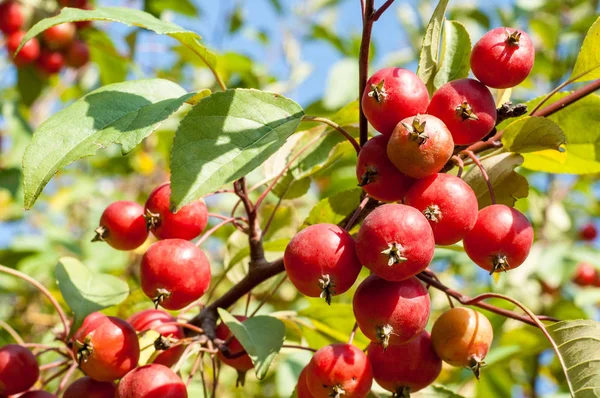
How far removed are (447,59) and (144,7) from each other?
3.49 m

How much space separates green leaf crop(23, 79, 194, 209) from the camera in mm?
1472

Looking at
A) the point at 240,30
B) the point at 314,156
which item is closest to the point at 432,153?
the point at 314,156

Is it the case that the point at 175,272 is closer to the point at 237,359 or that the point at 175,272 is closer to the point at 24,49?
the point at 237,359

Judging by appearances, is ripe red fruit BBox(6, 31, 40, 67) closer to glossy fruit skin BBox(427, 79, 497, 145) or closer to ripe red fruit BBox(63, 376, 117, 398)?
ripe red fruit BBox(63, 376, 117, 398)

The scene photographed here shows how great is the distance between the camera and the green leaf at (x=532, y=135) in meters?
1.55

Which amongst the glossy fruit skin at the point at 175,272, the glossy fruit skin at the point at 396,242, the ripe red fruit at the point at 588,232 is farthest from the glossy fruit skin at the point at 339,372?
the ripe red fruit at the point at 588,232

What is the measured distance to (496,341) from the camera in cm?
318

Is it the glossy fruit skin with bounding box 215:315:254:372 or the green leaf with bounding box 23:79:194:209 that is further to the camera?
the glossy fruit skin with bounding box 215:315:254:372

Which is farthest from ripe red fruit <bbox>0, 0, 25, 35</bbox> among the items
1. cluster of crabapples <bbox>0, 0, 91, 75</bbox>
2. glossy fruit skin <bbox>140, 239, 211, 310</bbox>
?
glossy fruit skin <bbox>140, 239, 211, 310</bbox>

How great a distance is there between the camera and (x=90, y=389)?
1.68 meters

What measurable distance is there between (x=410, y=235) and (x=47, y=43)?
4.02 m

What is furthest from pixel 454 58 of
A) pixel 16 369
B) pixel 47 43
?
pixel 47 43

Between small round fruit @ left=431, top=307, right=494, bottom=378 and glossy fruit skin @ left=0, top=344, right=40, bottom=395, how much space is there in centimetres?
112

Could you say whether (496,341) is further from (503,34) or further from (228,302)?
(503,34)
